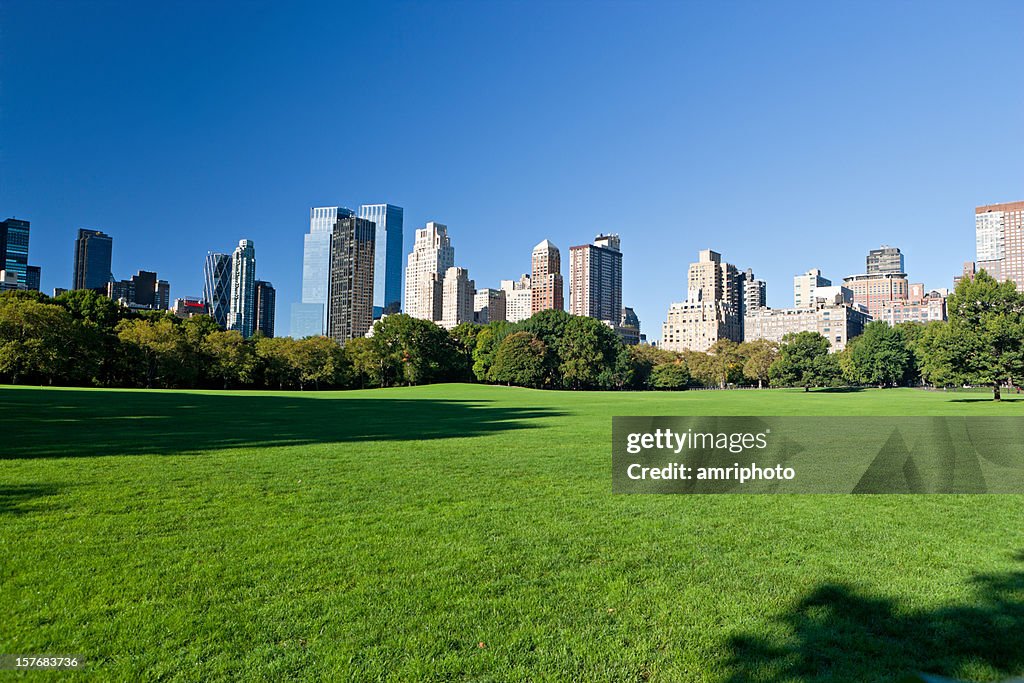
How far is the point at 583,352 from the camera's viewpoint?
102 meters

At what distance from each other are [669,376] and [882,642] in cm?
11924

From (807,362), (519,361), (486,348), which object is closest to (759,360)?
(807,362)

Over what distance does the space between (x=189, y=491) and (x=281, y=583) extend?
5358 mm

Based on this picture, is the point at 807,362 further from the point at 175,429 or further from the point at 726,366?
the point at 175,429

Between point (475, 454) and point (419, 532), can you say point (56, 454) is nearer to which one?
point (475, 454)

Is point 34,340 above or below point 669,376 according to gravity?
above

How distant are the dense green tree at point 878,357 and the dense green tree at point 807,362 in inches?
503

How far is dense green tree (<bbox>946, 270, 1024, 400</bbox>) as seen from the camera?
151ft

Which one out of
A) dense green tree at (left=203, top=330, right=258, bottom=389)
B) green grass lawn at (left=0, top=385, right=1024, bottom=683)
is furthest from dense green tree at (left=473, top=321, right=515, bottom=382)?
green grass lawn at (left=0, top=385, right=1024, bottom=683)

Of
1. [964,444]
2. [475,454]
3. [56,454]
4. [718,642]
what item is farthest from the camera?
[964,444]

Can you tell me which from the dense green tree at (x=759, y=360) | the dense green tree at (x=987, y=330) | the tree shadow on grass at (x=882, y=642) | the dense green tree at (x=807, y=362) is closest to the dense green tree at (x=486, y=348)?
the dense green tree at (x=807, y=362)

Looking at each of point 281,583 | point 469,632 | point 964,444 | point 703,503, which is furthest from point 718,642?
point 964,444

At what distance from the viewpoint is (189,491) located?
33.9 feet

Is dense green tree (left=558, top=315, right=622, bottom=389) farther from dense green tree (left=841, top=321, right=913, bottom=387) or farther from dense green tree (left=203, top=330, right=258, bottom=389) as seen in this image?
dense green tree (left=203, top=330, right=258, bottom=389)
